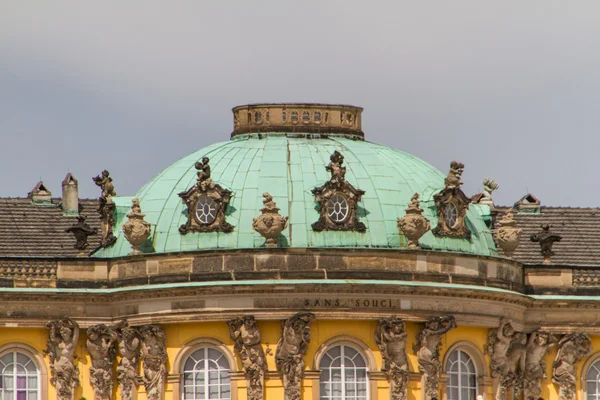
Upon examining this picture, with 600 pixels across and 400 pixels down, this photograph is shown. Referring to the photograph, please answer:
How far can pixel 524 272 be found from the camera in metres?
85.5

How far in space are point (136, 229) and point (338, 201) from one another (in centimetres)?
605

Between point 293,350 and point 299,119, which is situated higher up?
point 299,119

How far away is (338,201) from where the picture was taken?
81.8 meters

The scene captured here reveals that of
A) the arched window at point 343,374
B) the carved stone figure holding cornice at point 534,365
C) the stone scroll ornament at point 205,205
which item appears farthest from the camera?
the carved stone figure holding cornice at point 534,365

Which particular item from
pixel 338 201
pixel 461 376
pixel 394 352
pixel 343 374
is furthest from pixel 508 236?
pixel 343 374

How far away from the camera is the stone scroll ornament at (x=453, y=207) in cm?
8275

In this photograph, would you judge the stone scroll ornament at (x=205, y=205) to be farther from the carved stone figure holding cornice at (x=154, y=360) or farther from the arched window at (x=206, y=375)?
the arched window at (x=206, y=375)

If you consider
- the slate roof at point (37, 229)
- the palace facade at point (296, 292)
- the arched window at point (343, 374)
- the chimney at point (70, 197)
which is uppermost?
the chimney at point (70, 197)

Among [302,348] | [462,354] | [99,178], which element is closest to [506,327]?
[462,354]

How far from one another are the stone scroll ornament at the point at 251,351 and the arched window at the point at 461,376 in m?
5.91

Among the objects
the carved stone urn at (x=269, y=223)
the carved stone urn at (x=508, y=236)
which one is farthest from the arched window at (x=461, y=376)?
the carved stone urn at (x=269, y=223)

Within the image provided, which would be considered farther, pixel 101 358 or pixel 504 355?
pixel 504 355

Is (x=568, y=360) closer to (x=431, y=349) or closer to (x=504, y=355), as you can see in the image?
(x=504, y=355)

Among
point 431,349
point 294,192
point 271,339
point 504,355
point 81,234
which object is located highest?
point 294,192
